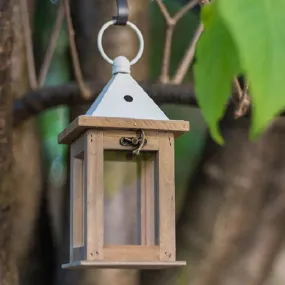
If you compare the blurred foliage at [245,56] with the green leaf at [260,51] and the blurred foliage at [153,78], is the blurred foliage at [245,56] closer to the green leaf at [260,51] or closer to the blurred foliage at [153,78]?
the green leaf at [260,51]

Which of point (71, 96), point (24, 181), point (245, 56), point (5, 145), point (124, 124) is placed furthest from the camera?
point (24, 181)

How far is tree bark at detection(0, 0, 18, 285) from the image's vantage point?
1.00 m

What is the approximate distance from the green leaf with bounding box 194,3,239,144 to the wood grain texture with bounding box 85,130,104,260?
477 mm

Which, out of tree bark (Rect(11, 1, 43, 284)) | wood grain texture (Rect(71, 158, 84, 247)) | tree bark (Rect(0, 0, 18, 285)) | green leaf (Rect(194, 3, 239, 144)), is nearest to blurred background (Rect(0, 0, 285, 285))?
tree bark (Rect(11, 1, 43, 284))

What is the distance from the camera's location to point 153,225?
2.42ft

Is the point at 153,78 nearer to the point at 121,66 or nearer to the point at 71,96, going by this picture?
the point at 71,96

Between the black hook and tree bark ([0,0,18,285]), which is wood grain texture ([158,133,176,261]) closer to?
the black hook

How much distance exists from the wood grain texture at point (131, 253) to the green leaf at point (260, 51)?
507 mm

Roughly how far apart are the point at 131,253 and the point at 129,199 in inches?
2.8

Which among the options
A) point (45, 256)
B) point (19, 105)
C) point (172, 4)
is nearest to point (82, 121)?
point (19, 105)

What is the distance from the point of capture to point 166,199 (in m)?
0.72

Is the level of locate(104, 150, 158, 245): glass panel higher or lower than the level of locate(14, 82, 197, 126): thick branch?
lower

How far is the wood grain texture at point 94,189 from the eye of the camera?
0.69 m

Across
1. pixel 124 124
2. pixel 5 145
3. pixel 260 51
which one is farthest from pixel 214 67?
pixel 5 145
